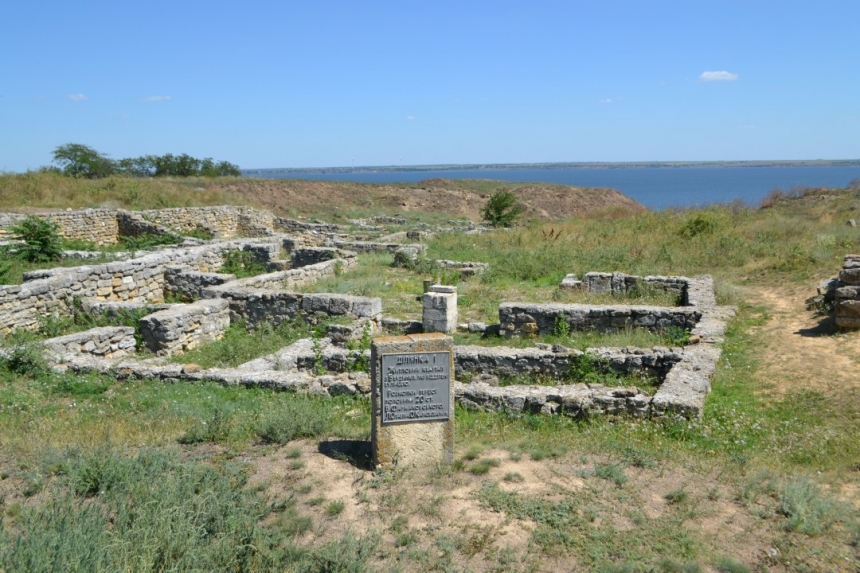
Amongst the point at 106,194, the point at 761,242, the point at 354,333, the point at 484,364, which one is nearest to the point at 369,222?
the point at 106,194

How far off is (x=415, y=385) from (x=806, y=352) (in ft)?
24.3

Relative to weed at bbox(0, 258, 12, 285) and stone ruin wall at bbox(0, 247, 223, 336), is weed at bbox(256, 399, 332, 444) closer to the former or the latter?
stone ruin wall at bbox(0, 247, 223, 336)

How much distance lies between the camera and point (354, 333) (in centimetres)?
1152

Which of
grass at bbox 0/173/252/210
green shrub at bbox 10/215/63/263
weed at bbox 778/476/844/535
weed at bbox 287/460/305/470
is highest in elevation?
grass at bbox 0/173/252/210

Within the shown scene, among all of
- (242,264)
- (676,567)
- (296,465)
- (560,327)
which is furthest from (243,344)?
(676,567)

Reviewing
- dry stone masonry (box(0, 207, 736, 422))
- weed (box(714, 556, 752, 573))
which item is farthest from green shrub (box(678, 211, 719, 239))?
weed (box(714, 556, 752, 573))

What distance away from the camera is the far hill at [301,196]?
81.4 ft

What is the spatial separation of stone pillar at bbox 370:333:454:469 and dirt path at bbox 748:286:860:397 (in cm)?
535

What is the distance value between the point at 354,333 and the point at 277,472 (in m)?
5.97

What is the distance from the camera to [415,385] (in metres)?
5.73

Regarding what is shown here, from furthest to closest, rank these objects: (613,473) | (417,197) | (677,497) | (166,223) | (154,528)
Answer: (417,197), (166,223), (613,473), (677,497), (154,528)

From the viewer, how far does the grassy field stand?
4.21 metres

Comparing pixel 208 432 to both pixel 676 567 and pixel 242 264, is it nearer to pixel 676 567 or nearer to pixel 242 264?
pixel 676 567

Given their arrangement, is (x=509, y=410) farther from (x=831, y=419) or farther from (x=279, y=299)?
(x=279, y=299)
